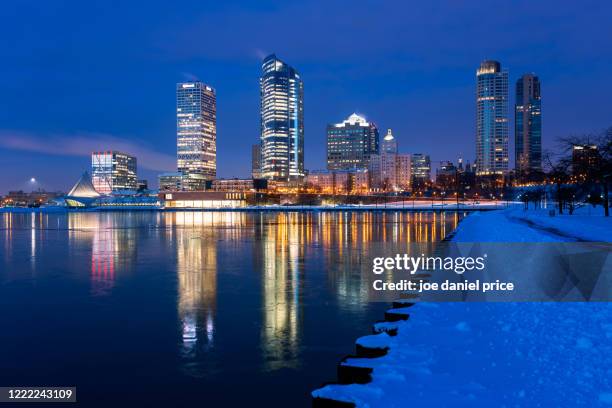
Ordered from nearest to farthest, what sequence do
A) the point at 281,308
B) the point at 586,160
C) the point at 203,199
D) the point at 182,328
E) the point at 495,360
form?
the point at 495,360
the point at 182,328
the point at 281,308
the point at 586,160
the point at 203,199

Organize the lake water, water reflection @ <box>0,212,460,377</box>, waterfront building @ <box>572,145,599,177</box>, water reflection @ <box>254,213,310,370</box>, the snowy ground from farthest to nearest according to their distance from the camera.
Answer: waterfront building @ <box>572,145,599,177</box>, water reflection @ <box>0,212,460,377</box>, water reflection @ <box>254,213,310,370</box>, the lake water, the snowy ground

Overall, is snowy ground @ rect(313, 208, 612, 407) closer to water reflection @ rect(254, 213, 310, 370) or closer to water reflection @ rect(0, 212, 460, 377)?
water reflection @ rect(254, 213, 310, 370)

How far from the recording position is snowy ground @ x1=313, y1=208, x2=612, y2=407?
19.1 feet

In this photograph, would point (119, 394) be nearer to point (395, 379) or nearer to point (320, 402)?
point (320, 402)

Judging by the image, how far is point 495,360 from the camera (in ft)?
22.9

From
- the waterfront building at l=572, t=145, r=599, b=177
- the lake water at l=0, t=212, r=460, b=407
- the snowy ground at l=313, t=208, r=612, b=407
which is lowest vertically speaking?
the lake water at l=0, t=212, r=460, b=407

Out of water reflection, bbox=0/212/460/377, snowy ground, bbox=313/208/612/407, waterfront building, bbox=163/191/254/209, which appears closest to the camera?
snowy ground, bbox=313/208/612/407

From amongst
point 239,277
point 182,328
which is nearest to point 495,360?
point 182,328

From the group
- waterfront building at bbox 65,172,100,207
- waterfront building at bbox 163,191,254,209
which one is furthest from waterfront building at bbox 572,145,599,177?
waterfront building at bbox 65,172,100,207

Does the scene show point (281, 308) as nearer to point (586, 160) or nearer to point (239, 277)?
point (239, 277)

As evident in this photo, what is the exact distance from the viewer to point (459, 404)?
5.67 meters

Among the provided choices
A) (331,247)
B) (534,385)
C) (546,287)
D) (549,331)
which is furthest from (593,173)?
(534,385)

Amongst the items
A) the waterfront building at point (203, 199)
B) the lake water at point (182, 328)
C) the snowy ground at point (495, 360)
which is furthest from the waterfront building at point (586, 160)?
the waterfront building at point (203, 199)

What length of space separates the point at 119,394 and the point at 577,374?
601 centimetres
